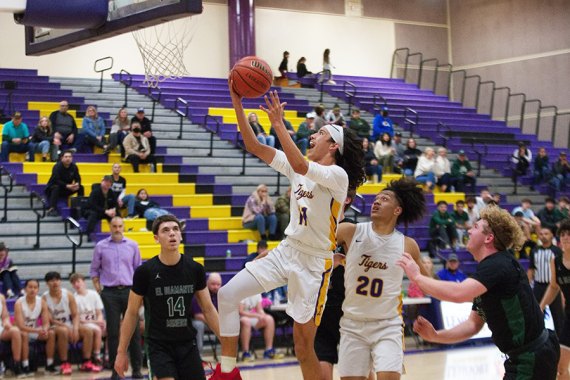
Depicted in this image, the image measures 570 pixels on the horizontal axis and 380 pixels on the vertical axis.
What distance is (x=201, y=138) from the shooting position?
63.7ft

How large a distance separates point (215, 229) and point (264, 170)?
2.88 meters

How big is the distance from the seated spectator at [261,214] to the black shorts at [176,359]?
896 centimetres

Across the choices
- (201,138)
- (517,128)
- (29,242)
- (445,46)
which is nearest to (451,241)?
(201,138)

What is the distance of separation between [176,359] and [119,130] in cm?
1109

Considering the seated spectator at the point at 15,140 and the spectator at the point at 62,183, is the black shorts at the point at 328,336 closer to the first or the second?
the spectator at the point at 62,183

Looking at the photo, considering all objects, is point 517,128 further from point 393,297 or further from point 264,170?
point 393,297

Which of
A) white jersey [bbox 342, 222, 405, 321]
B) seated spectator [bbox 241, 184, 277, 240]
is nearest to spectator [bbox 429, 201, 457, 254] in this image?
seated spectator [bbox 241, 184, 277, 240]

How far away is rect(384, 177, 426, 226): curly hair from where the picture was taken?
6.76 m

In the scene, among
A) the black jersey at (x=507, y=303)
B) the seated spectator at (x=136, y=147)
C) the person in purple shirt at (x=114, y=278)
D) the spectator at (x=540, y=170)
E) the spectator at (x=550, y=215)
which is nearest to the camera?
the black jersey at (x=507, y=303)

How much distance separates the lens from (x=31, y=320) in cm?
1143

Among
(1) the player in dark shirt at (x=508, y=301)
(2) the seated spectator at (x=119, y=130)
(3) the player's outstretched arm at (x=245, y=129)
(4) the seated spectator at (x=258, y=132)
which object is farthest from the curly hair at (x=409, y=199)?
(2) the seated spectator at (x=119, y=130)

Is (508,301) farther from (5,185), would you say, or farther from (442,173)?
(442,173)

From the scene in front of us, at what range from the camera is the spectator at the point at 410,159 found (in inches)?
777

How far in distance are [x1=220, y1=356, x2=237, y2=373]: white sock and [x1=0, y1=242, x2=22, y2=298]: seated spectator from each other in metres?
6.75
